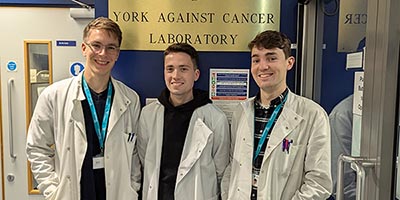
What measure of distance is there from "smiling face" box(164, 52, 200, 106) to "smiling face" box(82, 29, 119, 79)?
0.27 m

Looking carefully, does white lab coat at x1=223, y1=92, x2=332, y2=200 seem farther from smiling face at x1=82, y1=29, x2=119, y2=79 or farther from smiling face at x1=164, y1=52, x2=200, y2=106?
smiling face at x1=82, y1=29, x2=119, y2=79

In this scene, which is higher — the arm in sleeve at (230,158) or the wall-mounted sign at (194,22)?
the wall-mounted sign at (194,22)

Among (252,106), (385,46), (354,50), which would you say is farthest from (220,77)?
(385,46)

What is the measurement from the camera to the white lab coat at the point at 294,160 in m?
1.52

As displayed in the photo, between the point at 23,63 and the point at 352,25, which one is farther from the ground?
the point at 352,25

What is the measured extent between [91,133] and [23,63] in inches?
62.9

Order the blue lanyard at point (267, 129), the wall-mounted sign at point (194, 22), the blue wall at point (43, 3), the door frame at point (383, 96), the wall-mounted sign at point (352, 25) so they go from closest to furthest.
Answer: the door frame at point (383, 96)
the wall-mounted sign at point (352, 25)
the blue lanyard at point (267, 129)
the wall-mounted sign at point (194, 22)
the blue wall at point (43, 3)

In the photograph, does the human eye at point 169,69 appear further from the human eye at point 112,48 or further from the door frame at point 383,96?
the door frame at point 383,96

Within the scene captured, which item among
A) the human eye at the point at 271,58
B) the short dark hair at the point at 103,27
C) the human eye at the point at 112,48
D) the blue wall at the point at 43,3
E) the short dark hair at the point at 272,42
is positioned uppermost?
the blue wall at the point at 43,3

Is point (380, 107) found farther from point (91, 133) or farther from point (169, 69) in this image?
point (91, 133)

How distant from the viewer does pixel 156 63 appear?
2.05 meters

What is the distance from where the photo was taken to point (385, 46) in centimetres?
103

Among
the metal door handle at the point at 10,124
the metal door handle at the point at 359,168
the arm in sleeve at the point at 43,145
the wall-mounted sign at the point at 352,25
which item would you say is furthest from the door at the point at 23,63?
the metal door handle at the point at 359,168

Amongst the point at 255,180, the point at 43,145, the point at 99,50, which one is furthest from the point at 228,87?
the point at 43,145
